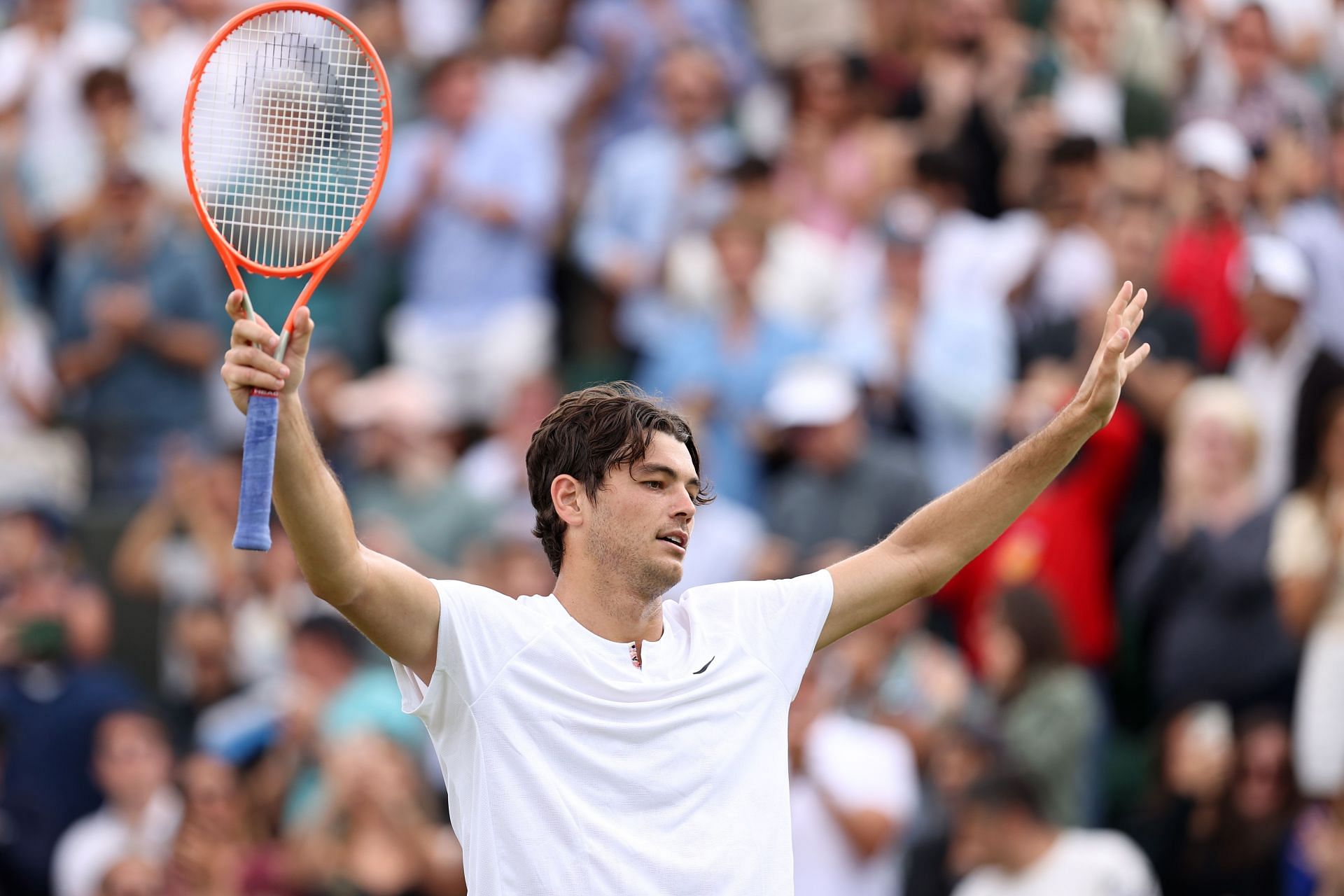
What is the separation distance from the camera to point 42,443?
11.8m

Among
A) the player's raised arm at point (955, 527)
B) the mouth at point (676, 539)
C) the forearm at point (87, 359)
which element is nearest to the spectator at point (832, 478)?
the forearm at point (87, 359)

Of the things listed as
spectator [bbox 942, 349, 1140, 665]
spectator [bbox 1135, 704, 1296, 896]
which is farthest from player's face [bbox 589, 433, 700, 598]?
spectator [bbox 942, 349, 1140, 665]

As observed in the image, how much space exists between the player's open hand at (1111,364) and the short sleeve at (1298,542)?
4.12 meters

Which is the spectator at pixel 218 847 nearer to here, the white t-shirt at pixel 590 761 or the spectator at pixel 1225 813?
the spectator at pixel 1225 813

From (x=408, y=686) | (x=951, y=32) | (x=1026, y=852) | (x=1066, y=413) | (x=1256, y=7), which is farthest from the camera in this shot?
(x=951, y=32)

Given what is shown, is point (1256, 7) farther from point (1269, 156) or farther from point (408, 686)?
point (408, 686)

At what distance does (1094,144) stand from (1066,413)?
6.31 meters

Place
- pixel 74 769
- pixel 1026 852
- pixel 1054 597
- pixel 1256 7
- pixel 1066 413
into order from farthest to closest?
1. pixel 1256 7
2. pixel 74 769
3. pixel 1054 597
4. pixel 1026 852
5. pixel 1066 413

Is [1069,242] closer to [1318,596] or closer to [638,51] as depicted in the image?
[1318,596]

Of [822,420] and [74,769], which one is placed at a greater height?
[822,420]

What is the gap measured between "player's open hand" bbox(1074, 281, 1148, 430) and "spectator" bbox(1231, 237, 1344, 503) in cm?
485

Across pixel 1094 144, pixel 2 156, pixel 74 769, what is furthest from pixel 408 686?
pixel 2 156

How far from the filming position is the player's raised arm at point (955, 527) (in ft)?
15.6

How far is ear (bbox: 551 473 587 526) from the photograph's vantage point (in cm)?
469
